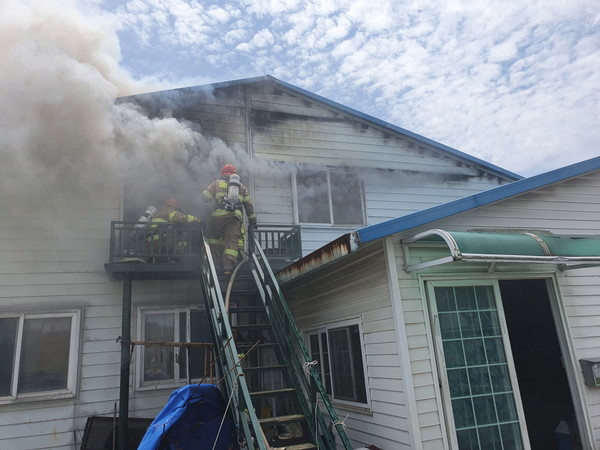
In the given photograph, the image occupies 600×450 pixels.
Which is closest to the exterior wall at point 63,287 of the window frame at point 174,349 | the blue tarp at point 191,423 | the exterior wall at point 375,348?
the window frame at point 174,349

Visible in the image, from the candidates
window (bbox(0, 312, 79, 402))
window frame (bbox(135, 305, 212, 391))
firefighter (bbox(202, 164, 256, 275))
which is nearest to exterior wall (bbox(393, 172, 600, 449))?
firefighter (bbox(202, 164, 256, 275))

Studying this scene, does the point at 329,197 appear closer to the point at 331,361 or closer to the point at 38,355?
the point at 331,361

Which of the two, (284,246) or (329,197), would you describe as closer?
(284,246)

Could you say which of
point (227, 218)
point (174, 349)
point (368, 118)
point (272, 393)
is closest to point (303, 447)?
point (272, 393)

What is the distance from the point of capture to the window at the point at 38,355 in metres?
6.88

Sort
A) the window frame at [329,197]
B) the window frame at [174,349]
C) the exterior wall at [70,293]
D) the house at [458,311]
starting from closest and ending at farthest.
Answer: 1. the house at [458,311]
2. the exterior wall at [70,293]
3. the window frame at [174,349]
4. the window frame at [329,197]

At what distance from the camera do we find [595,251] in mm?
5094

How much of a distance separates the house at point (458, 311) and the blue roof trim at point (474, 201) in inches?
0.6

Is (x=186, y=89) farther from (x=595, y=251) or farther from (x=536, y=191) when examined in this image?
(x=595, y=251)

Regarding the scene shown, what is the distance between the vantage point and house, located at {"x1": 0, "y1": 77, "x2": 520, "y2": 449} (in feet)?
23.1

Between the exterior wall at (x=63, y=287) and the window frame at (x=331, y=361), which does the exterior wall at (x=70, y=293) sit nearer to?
the exterior wall at (x=63, y=287)

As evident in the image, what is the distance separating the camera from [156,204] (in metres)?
8.78

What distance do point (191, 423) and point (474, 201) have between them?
4307 millimetres

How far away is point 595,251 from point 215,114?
23.9 ft
